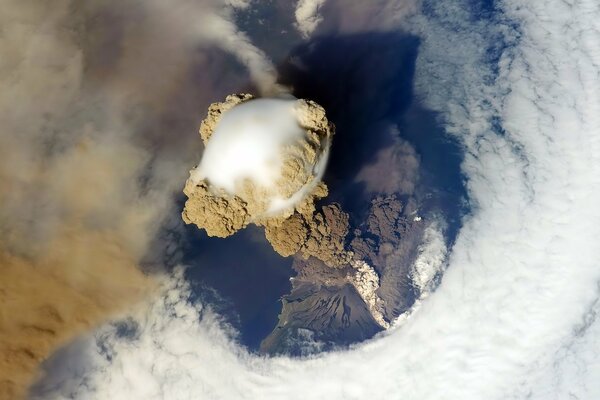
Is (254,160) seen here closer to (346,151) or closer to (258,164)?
(258,164)

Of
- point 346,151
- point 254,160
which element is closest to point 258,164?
point 254,160

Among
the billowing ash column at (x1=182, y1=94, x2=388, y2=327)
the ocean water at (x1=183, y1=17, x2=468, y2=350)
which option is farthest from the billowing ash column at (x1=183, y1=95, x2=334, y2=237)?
the ocean water at (x1=183, y1=17, x2=468, y2=350)

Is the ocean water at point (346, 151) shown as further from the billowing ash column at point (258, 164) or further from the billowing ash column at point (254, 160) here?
the billowing ash column at point (254, 160)

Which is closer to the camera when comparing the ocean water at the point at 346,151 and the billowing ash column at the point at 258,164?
the billowing ash column at the point at 258,164

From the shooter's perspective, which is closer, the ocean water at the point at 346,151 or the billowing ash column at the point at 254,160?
the billowing ash column at the point at 254,160

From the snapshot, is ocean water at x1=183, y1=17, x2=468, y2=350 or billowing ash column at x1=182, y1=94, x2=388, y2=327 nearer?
billowing ash column at x1=182, y1=94, x2=388, y2=327

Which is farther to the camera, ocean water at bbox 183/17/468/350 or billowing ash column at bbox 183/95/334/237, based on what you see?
ocean water at bbox 183/17/468/350

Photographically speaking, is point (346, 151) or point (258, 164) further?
point (346, 151)

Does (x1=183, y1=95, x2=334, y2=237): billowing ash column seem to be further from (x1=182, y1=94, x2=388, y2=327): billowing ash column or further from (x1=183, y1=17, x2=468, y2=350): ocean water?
(x1=183, y1=17, x2=468, y2=350): ocean water

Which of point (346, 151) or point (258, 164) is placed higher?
point (258, 164)

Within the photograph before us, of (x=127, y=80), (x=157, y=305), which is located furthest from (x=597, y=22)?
(x=157, y=305)

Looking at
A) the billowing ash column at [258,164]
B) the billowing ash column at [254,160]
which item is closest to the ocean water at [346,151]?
the billowing ash column at [258,164]

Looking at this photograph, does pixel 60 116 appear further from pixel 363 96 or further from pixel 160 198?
pixel 363 96
